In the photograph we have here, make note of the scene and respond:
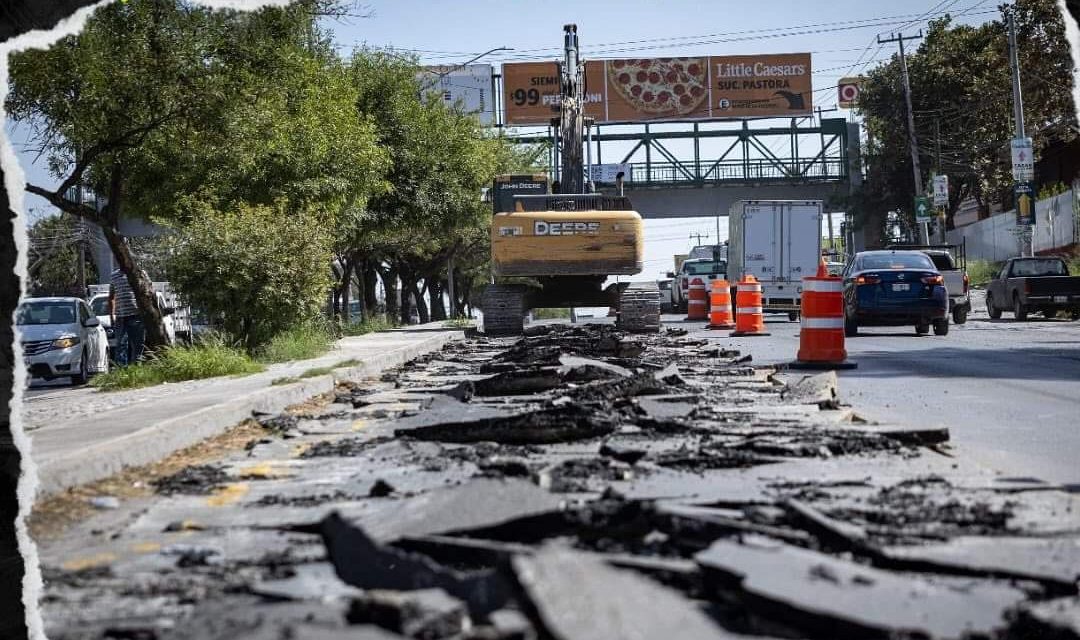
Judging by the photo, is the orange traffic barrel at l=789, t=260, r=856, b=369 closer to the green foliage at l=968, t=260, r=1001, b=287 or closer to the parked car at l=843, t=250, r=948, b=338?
the parked car at l=843, t=250, r=948, b=338

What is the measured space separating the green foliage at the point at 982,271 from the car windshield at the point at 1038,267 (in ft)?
73.2

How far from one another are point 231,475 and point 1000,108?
50.4 metres

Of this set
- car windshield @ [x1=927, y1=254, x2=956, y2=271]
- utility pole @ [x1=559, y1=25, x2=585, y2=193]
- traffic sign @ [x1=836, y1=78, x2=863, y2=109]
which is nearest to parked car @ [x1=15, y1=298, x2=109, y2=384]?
utility pole @ [x1=559, y1=25, x2=585, y2=193]

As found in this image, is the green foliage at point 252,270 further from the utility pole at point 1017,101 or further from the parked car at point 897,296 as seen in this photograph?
the utility pole at point 1017,101

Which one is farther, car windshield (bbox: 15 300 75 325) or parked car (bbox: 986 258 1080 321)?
parked car (bbox: 986 258 1080 321)

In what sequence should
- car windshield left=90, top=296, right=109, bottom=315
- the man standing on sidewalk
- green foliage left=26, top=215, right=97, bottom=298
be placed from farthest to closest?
1. green foliage left=26, top=215, right=97, bottom=298
2. car windshield left=90, top=296, right=109, bottom=315
3. the man standing on sidewalk

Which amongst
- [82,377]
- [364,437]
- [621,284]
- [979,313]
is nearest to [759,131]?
[979,313]

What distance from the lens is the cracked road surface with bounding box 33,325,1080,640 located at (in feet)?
12.6

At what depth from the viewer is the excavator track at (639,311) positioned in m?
27.9

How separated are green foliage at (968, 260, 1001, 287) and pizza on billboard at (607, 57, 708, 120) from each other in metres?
23.6

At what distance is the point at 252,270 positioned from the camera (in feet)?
62.5

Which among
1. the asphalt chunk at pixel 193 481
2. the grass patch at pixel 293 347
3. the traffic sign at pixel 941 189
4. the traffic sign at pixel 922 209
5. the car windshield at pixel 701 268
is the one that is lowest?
the asphalt chunk at pixel 193 481

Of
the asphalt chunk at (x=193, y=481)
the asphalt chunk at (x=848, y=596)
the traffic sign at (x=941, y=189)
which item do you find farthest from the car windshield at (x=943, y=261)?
the asphalt chunk at (x=848, y=596)

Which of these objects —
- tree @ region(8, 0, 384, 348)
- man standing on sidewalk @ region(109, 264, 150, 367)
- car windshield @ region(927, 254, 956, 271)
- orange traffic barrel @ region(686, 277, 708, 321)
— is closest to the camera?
tree @ region(8, 0, 384, 348)
